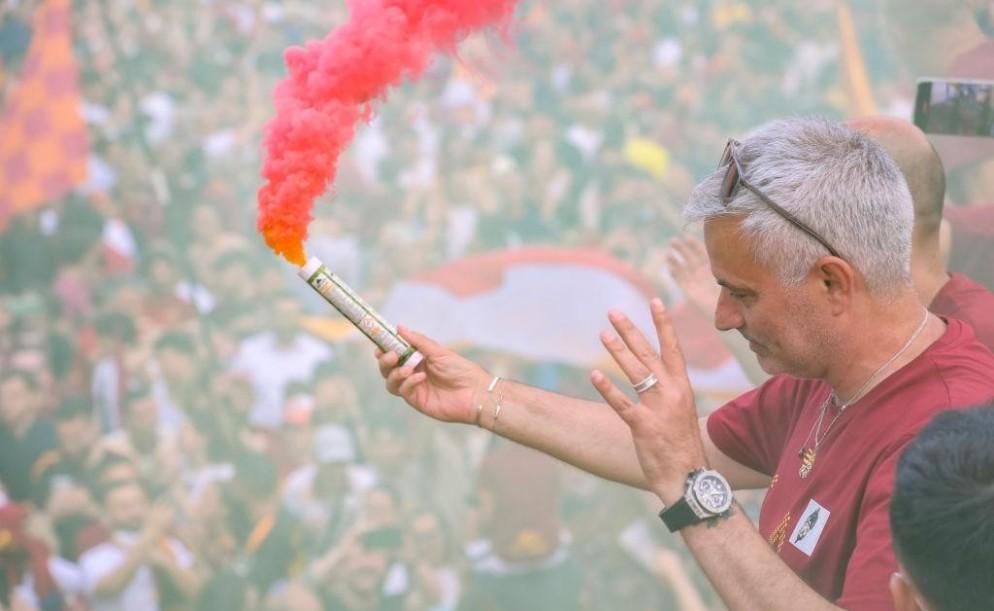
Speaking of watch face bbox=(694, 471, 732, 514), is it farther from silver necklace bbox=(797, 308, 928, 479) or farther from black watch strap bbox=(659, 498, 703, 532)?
silver necklace bbox=(797, 308, 928, 479)

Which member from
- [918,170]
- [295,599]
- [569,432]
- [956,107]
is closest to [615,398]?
[569,432]

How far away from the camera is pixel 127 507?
5270mm

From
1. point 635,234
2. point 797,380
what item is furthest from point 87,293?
point 797,380

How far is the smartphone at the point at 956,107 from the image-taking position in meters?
3.05

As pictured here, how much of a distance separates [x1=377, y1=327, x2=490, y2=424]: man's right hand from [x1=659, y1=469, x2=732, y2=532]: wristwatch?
2.27 ft

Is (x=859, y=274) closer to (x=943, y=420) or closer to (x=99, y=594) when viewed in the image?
(x=943, y=420)

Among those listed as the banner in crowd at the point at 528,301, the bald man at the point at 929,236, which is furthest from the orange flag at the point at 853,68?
the bald man at the point at 929,236

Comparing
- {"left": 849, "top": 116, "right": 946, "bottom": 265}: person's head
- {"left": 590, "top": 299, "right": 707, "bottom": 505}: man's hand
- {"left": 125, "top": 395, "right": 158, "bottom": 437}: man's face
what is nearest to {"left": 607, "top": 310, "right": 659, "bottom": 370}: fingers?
{"left": 590, "top": 299, "right": 707, "bottom": 505}: man's hand

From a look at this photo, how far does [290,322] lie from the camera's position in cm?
562

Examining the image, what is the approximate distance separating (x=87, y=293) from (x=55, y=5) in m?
1.54

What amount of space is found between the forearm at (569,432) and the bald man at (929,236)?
2.31 feet

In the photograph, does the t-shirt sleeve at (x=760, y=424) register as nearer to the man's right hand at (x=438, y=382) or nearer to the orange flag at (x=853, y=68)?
the man's right hand at (x=438, y=382)

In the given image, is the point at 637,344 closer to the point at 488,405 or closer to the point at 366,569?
the point at 488,405

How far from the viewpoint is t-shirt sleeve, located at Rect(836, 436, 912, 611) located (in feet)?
5.04
